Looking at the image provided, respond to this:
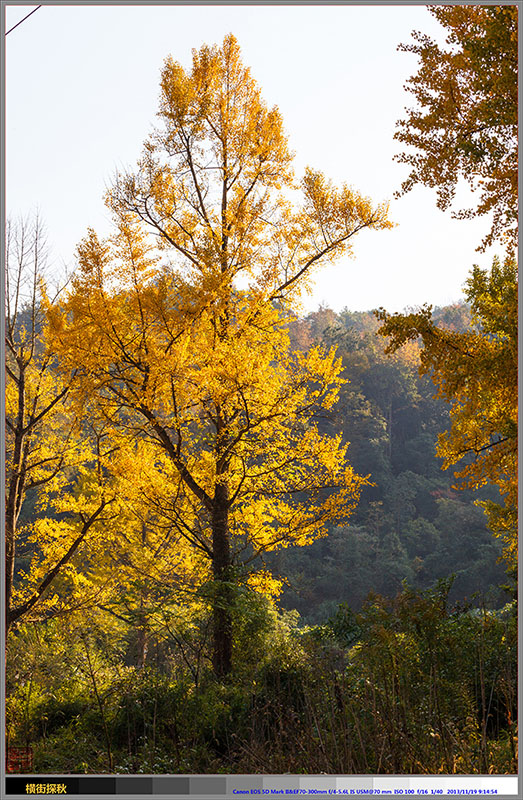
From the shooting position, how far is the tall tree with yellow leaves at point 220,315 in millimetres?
6082

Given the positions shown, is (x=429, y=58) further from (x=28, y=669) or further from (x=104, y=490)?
(x=28, y=669)

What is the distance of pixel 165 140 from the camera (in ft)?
22.9

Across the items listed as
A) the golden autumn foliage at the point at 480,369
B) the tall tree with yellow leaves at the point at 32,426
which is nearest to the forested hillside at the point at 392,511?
the tall tree with yellow leaves at the point at 32,426

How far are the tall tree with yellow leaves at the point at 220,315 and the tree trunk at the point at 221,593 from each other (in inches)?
0.6

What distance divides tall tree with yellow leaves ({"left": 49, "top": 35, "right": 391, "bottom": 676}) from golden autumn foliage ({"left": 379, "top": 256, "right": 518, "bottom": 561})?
74.3 inches

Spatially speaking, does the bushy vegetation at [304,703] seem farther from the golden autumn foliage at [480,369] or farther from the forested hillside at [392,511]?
the forested hillside at [392,511]

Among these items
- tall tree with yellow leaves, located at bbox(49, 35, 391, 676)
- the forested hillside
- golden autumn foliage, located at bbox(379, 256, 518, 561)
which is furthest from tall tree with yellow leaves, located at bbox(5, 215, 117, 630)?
the forested hillside

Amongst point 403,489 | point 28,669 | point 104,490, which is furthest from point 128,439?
point 403,489

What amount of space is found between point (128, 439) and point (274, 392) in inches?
66.3

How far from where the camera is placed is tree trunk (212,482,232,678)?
21.2 ft

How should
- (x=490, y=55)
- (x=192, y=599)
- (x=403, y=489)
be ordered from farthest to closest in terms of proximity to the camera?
(x=403, y=489)
(x=192, y=599)
(x=490, y=55)

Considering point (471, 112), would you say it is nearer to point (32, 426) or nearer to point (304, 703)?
point (304, 703)

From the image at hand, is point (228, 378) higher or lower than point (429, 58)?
lower

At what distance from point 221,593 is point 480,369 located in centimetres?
383
